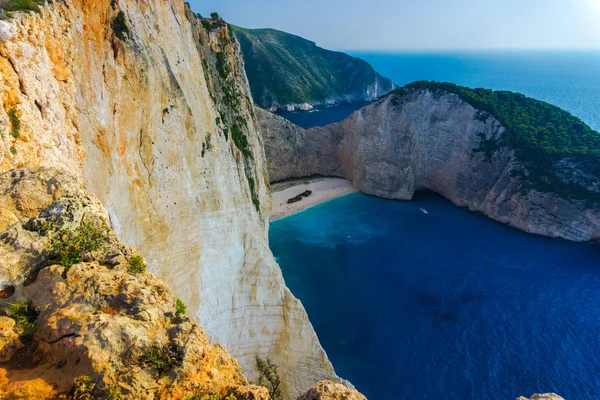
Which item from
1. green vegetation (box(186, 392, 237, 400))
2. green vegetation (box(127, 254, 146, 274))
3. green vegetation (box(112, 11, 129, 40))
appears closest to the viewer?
green vegetation (box(186, 392, 237, 400))

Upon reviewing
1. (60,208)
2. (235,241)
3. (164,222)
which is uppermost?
(60,208)

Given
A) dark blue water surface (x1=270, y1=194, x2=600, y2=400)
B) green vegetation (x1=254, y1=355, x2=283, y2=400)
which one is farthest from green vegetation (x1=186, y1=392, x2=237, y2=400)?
dark blue water surface (x1=270, y1=194, x2=600, y2=400)

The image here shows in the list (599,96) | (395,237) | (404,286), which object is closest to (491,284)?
(404,286)

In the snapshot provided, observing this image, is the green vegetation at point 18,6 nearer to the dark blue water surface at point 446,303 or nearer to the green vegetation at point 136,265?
the green vegetation at point 136,265

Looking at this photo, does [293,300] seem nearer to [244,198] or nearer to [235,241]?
[235,241]

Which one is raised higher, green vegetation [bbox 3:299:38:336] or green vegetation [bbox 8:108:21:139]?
green vegetation [bbox 8:108:21:139]

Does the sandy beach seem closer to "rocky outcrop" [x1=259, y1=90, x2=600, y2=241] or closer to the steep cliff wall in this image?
"rocky outcrop" [x1=259, y1=90, x2=600, y2=241]
